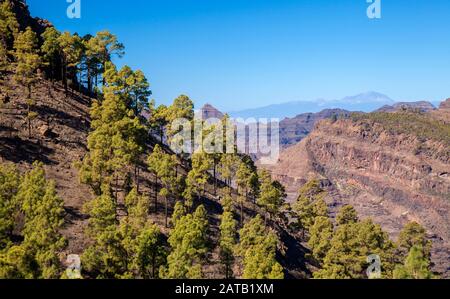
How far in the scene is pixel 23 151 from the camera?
75.4m

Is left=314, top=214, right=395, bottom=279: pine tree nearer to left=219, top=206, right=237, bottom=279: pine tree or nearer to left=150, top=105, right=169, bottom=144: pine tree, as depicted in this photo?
left=219, top=206, right=237, bottom=279: pine tree

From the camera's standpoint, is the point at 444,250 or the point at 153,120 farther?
the point at 444,250

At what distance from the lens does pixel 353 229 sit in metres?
70.8

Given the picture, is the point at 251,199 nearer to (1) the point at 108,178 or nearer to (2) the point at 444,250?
(1) the point at 108,178

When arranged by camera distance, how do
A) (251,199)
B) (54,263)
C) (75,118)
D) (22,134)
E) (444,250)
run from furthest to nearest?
(444,250) → (251,199) → (75,118) → (22,134) → (54,263)

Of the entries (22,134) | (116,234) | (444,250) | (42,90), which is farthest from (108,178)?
(444,250)

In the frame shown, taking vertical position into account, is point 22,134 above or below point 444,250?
above

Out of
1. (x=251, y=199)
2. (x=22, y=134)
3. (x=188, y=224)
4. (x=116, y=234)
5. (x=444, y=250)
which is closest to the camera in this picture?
(x=116, y=234)

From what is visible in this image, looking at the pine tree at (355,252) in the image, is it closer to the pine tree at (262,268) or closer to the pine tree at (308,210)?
the pine tree at (262,268)

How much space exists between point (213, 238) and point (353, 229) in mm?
23620

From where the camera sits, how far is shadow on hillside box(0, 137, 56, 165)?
240 feet

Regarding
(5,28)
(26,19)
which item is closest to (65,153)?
(5,28)

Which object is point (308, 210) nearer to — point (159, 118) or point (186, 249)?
point (159, 118)

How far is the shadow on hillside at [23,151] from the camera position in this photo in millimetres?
73000
